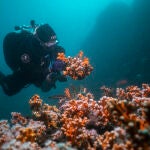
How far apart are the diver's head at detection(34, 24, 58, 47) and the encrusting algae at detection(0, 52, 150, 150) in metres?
1.59

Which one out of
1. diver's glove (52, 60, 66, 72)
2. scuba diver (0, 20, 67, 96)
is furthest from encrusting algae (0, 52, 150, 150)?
scuba diver (0, 20, 67, 96)

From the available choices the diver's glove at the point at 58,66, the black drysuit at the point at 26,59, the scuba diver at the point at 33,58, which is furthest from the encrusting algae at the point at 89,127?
the black drysuit at the point at 26,59

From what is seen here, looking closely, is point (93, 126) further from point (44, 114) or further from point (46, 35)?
point (46, 35)

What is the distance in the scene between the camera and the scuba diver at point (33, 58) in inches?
245

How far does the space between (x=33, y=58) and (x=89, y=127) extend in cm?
316

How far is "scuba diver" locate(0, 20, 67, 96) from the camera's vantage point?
623cm

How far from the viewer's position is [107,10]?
142ft

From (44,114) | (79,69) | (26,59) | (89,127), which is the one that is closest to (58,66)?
(79,69)

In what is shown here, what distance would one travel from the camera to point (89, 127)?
12.7ft

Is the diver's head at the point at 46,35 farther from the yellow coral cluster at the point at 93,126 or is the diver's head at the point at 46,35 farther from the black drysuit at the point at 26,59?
the yellow coral cluster at the point at 93,126

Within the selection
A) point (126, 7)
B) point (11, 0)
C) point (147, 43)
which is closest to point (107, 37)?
point (126, 7)

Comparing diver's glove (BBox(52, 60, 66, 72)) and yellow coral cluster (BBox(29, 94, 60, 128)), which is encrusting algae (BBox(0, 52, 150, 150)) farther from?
diver's glove (BBox(52, 60, 66, 72))

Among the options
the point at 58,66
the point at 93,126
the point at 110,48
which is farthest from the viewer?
the point at 110,48

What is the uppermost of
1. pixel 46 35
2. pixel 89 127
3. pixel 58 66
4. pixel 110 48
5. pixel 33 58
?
pixel 110 48
